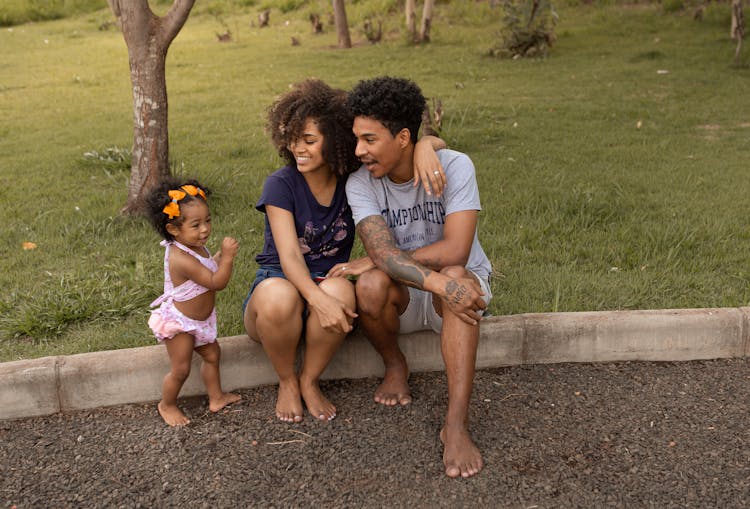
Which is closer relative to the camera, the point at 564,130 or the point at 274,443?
the point at 274,443

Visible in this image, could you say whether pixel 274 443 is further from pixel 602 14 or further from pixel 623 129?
pixel 602 14

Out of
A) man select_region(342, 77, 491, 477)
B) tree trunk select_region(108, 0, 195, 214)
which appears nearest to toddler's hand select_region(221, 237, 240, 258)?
man select_region(342, 77, 491, 477)

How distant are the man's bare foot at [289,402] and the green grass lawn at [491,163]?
22.3 inches

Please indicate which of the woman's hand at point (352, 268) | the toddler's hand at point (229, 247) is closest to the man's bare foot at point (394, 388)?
the woman's hand at point (352, 268)

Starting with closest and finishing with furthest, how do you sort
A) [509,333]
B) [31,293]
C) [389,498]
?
[389,498], [509,333], [31,293]

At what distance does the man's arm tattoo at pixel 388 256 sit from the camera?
304cm

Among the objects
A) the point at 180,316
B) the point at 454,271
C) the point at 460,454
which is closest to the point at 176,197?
the point at 180,316

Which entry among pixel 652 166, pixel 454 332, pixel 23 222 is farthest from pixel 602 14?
pixel 454 332

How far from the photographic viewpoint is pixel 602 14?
14.3 meters

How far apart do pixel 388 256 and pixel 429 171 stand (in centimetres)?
38

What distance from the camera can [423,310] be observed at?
11.0 ft

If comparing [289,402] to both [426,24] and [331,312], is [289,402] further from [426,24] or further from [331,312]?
[426,24]

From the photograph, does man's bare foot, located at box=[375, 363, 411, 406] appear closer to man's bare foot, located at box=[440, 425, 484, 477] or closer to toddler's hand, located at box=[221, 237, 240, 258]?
man's bare foot, located at box=[440, 425, 484, 477]

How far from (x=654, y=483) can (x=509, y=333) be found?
3.23ft
